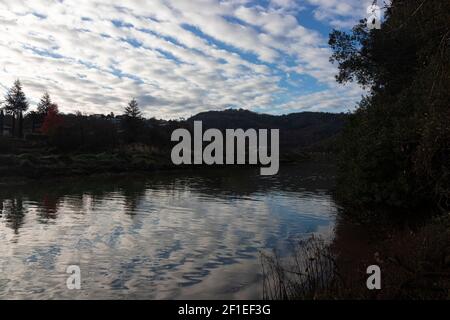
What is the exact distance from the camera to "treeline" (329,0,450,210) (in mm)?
7969

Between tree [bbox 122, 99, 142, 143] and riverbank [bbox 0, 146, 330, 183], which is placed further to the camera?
tree [bbox 122, 99, 142, 143]

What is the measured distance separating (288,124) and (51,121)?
137 meters

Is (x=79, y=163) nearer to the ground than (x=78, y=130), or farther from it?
nearer to the ground

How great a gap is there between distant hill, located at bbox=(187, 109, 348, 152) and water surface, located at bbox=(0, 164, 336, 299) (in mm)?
115629

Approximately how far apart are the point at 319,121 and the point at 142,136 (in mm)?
128092

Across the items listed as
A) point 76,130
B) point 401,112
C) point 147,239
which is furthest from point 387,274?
point 76,130

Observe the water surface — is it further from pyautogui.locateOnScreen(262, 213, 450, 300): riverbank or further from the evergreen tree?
the evergreen tree

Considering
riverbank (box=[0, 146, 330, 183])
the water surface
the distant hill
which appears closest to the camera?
the water surface

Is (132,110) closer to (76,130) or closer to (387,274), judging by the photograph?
(76,130)

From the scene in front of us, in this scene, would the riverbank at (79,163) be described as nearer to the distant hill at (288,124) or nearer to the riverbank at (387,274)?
the riverbank at (387,274)

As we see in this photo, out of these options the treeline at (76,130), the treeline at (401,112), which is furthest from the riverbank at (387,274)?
the treeline at (76,130)

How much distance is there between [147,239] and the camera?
Answer: 55.9 feet

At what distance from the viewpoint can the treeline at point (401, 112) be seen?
797 centimetres

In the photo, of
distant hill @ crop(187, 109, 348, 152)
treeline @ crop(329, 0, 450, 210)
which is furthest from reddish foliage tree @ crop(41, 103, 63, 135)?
distant hill @ crop(187, 109, 348, 152)
